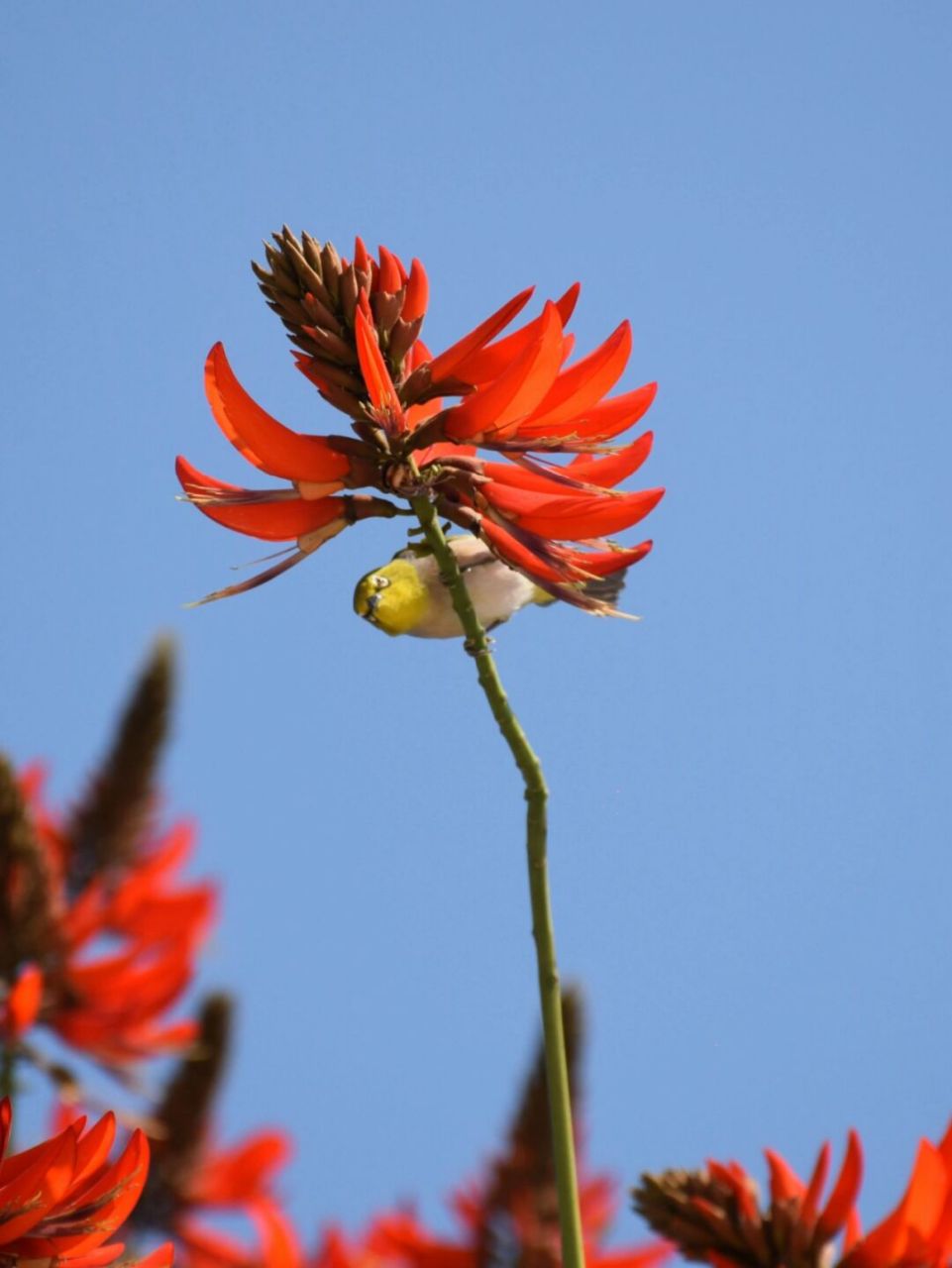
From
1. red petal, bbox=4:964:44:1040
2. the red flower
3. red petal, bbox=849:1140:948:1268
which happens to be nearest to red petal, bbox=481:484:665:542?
red petal, bbox=849:1140:948:1268

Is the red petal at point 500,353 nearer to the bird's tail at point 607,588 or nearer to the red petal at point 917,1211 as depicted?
the bird's tail at point 607,588

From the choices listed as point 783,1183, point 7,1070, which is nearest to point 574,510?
point 783,1183

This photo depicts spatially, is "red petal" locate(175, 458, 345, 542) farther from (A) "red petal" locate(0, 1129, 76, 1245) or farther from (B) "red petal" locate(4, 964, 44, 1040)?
(B) "red petal" locate(4, 964, 44, 1040)

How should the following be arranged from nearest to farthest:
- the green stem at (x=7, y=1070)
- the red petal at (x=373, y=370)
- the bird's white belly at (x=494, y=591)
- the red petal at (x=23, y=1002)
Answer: the red petal at (x=373, y=370), the bird's white belly at (x=494, y=591), the green stem at (x=7, y=1070), the red petal at (x=23, y=1002)

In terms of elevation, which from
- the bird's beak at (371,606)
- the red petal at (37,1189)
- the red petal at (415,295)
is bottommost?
the red petal at (37,1189)

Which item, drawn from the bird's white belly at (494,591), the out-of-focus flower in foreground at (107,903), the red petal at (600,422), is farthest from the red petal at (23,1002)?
the red petal at (600,422)

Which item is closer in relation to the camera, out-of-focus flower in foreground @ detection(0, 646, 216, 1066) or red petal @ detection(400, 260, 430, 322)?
red petal @ detection(400, 260, 430, 322)

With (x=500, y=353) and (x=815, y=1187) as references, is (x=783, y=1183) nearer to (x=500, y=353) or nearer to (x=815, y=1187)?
(x=815, y=1187)
